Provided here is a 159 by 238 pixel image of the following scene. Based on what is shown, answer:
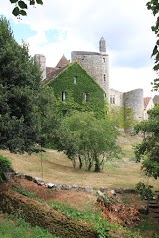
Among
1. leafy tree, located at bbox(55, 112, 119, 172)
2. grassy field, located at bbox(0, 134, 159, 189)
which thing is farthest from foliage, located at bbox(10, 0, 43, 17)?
leafy tree, located at bbox(55, 112, 119, 172)

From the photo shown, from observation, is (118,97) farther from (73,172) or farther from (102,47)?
(73,172)

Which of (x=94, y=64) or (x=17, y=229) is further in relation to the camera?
(x=94, y=64)

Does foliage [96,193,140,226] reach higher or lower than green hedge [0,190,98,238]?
lower

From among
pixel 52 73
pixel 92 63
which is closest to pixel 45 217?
pixel 52 73

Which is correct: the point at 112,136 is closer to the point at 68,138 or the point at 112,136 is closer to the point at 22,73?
the point at 68,138

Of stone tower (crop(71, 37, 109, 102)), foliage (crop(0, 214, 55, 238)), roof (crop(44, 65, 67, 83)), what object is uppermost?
stone tower (crop(71, 37, 109, 102))

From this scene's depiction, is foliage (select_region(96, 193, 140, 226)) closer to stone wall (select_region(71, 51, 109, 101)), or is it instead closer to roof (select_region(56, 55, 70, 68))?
stone wall (select_region(71, 51, 109, 101))

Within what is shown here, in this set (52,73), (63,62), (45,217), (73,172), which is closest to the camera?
(45,217)

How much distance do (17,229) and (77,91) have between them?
33.0 metres

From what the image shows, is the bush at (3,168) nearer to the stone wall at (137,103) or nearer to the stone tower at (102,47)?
the stone tower at (102,47)

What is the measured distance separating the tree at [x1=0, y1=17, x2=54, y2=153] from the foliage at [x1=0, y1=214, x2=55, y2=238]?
4.30 metres

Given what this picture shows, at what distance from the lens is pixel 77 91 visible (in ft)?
135

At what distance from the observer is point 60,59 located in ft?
168

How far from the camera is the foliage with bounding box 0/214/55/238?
27.9ft
